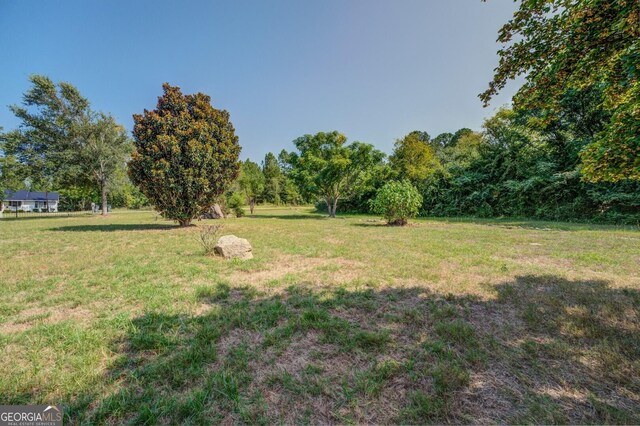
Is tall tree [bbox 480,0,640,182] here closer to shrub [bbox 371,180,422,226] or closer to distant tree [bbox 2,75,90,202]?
shrub [bbox 371,180,422,226]

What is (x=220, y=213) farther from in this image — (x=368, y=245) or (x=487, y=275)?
(x=487, y=275)

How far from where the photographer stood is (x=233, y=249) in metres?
6.49

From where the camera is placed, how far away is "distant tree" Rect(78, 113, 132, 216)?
78.0ft

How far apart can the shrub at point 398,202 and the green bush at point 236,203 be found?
1382 centimetres

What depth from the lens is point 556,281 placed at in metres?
4.58

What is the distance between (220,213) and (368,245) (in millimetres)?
17167

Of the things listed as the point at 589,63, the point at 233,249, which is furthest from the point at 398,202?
the point at 589,63

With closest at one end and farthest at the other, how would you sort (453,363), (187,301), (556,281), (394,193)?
(453,363)
(187,301)
(556,281)
(394,193)

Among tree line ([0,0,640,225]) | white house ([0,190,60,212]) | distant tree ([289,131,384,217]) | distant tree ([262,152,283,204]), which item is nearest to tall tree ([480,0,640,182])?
tree line ([0,0,640,225])

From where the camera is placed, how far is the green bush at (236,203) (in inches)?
908

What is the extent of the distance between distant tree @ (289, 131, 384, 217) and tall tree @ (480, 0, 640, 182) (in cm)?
1691

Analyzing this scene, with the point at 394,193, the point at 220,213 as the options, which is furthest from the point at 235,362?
the point at 220,213

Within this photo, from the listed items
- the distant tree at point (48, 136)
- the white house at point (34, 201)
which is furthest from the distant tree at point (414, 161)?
the white house at point (34, 201)

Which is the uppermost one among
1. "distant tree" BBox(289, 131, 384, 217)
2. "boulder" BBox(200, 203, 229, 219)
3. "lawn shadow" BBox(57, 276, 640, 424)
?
"distant tree" BBox(289, 131, 384, 217)
